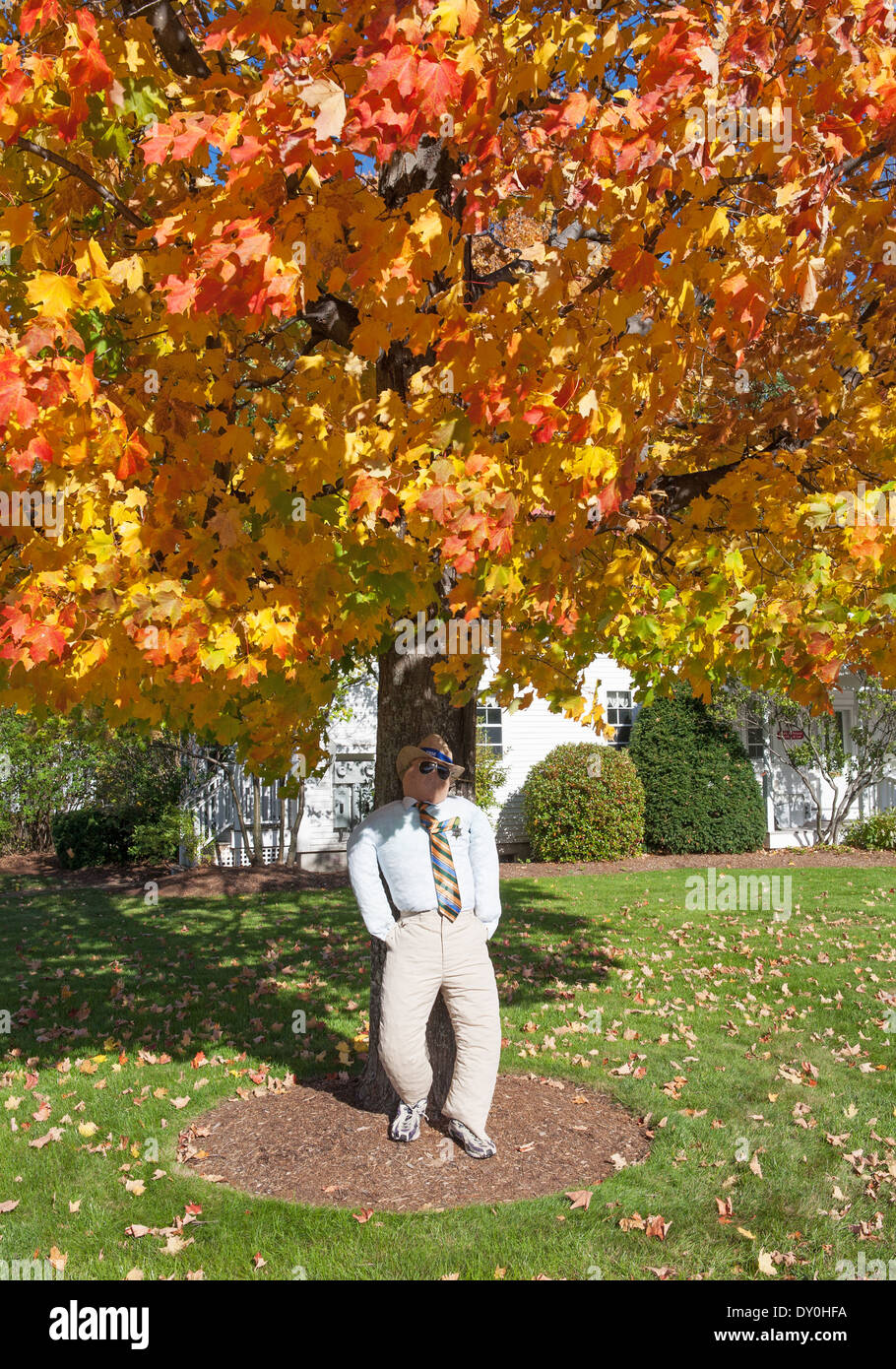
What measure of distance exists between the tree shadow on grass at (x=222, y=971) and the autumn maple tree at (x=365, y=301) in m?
3.36

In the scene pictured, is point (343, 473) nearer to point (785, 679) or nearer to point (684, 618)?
point (684, 618)

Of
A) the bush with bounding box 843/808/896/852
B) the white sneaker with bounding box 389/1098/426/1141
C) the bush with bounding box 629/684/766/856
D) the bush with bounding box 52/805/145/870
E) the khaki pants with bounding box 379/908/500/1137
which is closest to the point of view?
the khaki pants with bounding box 379/908/500/1137

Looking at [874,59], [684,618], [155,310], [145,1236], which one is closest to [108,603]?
[155,310]

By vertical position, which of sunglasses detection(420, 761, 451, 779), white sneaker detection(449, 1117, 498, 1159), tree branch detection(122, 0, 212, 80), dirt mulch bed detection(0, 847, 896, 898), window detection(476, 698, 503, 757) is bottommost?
white sneaker detection(449, 1117, 498, 1159)

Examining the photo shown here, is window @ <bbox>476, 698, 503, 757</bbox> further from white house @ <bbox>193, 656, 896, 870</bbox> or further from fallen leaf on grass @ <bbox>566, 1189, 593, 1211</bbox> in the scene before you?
fallen leaf on grass @ <bbox>566, 1189, 593, 1211</bbox>

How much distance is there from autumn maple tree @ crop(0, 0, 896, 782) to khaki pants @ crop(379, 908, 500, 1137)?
4.41 ft

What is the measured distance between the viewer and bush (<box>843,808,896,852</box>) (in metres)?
17.7

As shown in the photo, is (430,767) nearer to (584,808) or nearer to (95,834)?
(584,808)

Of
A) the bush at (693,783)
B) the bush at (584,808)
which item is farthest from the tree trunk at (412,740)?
the bush at (693,783)

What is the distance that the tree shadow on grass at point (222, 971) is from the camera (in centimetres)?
706

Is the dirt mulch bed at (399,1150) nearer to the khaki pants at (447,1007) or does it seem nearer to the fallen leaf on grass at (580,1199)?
the fallen leaf on grass at (580,1199)

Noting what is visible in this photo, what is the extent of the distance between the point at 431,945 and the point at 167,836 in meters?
11.4

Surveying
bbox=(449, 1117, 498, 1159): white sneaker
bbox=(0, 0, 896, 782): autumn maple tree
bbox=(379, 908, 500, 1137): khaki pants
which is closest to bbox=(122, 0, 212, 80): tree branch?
bbox=(0, 0, 896, 782): autumn maple tree
